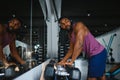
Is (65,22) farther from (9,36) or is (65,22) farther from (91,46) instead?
(9,36)

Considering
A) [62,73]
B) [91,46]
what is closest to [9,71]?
[62,73]

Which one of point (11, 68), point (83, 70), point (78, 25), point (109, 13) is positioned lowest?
point (83, 70)

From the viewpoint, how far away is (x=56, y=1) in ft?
18.7

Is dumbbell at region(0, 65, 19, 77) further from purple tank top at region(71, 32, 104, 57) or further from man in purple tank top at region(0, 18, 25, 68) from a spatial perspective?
purple tank top at region(71, 32, 104, 57)

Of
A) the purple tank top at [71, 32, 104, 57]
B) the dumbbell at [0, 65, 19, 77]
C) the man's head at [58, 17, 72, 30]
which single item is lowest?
the dumbbell at [0, 65, 19, 77]

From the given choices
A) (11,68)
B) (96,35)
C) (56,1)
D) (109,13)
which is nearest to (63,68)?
(11,68)

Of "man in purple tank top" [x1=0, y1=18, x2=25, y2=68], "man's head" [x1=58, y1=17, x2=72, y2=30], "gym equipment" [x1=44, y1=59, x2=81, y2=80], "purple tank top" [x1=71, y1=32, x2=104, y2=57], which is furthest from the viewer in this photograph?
"purple tank top" [x1=71, y1=32, x2=104, y2=57]

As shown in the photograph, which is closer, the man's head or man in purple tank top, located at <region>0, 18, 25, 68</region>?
man in purple tank top, located at <region>0, 18, 25, 68</region>

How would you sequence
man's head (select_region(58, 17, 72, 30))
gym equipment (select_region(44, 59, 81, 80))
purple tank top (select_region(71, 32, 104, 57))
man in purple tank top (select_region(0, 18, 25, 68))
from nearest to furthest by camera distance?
1. man in purple tank top (select_region(0, 18, 25, 68))
2. gym equipment (select_region(44, 59, 81, 80))
3. man's head (select_region(58, 17, 72, 30))
4. purple tank top (select_region(71, 32, 104, 57))

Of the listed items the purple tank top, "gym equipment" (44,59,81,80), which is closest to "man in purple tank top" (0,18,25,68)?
"gym equipment" (44,59,81,80)

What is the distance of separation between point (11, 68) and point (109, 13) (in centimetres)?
585

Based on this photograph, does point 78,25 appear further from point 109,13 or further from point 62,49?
point 109,13

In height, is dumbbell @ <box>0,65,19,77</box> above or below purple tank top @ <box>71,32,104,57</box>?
below

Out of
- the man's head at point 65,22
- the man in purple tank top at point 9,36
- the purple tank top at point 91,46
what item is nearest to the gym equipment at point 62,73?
the man's head at point 65,22
